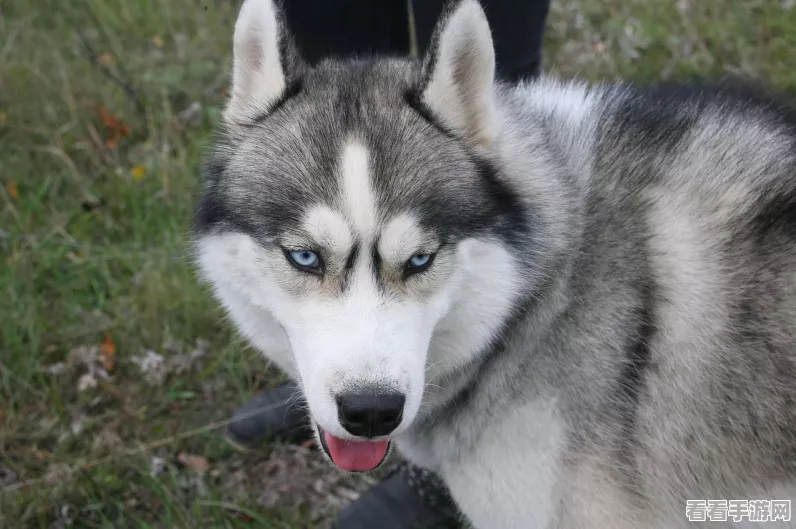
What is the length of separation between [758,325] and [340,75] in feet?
4.18

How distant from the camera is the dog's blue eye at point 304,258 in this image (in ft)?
6.21

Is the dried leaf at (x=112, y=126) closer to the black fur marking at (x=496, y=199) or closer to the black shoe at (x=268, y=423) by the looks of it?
the black shoe at (x=268, y=423)

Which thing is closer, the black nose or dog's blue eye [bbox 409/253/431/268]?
the black nose

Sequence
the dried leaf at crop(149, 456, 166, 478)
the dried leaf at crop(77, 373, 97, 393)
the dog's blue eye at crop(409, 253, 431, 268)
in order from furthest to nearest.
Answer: the dried leaf at crop(77, 373, 97, 393)
the dried leaf at crop(149, 456, 166, 478)
the dog's blue eye at crop(409, 253, 431, 268)

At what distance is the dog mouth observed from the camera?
2059 mm

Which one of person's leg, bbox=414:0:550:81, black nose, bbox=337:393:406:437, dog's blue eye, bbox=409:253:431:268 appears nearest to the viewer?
black nose, bbox=337:393:406:437

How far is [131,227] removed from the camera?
405cm

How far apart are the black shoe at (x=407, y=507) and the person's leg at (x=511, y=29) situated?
1.46 meters

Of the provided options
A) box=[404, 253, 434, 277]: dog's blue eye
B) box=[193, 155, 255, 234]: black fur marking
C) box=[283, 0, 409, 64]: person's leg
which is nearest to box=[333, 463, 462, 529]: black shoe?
box=[404, 253, 434, 277]: dog's blue eye

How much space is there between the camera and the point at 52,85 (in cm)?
475

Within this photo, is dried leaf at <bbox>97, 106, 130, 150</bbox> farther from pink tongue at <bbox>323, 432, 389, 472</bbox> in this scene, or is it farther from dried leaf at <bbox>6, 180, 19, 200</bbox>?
pink tongue at <bbox>323, 432, 389, 472</bbox>

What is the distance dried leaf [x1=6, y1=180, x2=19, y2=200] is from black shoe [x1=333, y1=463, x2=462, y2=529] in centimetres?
266

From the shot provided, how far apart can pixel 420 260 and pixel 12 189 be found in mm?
3187

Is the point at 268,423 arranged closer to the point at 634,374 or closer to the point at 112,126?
the point at 634,374
